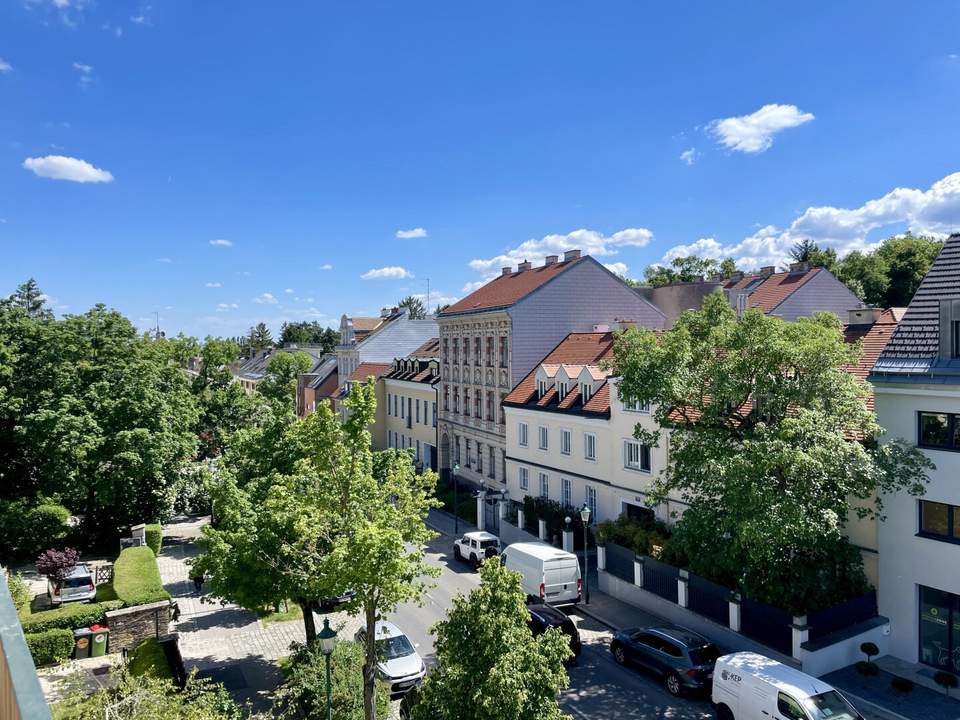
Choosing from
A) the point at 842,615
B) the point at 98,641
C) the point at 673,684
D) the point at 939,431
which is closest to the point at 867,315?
the point at 939,431

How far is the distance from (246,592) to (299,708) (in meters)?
2.99

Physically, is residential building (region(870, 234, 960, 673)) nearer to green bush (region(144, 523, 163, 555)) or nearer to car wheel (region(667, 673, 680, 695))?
car wheel (region(667, 673, 680, 695))

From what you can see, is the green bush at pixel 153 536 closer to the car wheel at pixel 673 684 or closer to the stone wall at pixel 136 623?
the stone wall at pixel 136 623

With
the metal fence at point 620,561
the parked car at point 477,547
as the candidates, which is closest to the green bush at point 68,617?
the parked car at point 477,547

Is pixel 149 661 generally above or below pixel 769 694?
below

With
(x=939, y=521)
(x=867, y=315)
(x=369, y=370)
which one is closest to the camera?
(x=939, y=521)

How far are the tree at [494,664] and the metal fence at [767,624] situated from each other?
33.9ft

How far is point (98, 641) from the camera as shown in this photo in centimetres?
2234

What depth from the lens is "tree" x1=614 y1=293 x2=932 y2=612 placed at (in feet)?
59.6

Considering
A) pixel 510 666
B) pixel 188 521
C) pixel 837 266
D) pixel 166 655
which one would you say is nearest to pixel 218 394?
pixel 188 521

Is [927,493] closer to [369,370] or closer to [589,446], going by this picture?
[589,446]

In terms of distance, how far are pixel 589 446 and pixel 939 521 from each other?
50.4 ft

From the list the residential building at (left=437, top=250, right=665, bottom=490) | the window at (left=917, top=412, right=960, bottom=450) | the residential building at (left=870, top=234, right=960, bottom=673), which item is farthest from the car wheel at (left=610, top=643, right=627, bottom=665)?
the residential building at (left=437, top=250, right=665, bottom=490)

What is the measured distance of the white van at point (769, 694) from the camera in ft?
50.5
